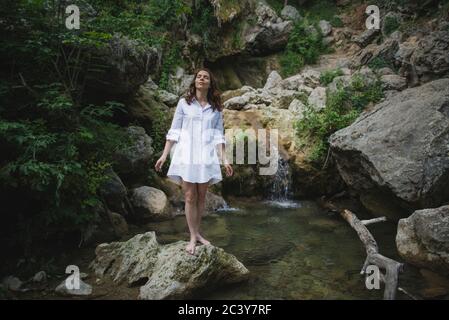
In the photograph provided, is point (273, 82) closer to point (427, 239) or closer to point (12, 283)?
point (427, 239)

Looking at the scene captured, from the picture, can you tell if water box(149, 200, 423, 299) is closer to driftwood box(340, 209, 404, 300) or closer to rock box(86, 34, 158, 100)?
driftwood box(340, 209, 404, 300)

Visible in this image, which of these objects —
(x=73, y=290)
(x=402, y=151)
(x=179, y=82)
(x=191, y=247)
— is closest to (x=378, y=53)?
(x=179, y=82)

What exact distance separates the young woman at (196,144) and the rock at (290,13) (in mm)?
17717

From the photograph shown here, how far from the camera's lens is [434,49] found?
1063cm

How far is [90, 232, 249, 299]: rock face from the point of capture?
4.41 meters

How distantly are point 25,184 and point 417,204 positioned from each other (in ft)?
20.2

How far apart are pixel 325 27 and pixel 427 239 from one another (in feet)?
58.4

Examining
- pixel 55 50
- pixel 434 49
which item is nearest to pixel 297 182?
pixel 434 49

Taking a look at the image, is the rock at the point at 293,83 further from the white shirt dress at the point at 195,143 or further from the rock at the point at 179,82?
the white shirt dress at the point at 195,143

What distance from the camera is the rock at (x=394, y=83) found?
11.8 m

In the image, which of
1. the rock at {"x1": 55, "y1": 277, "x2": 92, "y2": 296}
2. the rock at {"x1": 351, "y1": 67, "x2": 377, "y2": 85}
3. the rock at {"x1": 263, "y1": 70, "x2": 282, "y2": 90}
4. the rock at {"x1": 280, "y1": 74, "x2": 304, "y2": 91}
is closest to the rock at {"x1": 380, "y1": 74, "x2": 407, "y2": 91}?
the rock at {"x1": 351, "y1": 67, "x2": 377, "y2": 85}

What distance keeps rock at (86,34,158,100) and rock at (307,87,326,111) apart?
17.2 feet

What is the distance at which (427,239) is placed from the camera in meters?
5.02
